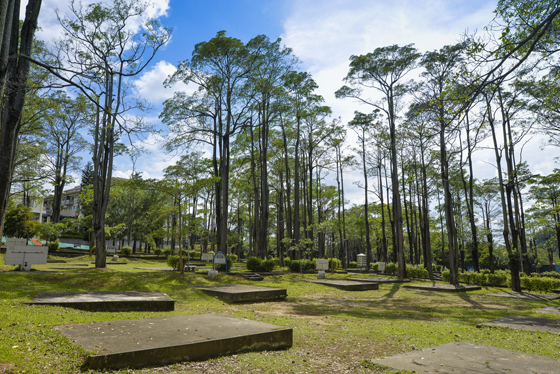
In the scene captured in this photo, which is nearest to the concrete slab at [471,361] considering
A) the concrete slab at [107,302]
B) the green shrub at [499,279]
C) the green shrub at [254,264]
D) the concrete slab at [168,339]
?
the concrete slab at [168,339]

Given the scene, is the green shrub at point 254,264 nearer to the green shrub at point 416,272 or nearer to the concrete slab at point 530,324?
the green shrub at point 416,272

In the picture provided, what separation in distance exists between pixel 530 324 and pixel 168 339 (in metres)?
7.41

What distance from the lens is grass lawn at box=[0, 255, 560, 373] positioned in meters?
4.15

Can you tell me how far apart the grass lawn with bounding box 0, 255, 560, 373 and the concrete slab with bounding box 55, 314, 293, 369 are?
13 centimetres

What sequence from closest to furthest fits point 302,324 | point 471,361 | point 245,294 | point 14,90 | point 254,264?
point 471,361 → point 14,90 → point 302,324 → point 245,294 → point 254,264

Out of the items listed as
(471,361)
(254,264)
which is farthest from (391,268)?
(471,361)

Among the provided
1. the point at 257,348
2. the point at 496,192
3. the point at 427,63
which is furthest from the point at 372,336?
the point at 496,192

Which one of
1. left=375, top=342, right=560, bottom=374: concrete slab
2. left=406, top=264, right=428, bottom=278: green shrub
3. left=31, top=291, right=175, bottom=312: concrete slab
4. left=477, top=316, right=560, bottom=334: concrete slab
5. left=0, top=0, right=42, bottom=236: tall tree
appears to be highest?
left=0, top=0, right=42, bottom=236: tall tree

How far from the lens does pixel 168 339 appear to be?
4.54 metres

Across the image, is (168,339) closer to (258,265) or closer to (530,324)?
(530,324)

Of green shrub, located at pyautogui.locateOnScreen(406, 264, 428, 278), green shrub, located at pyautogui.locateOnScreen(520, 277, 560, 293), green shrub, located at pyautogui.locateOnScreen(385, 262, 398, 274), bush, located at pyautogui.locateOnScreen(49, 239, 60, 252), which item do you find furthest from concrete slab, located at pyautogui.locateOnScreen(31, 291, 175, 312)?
bush, located at pyautogui.locateOnScreen(49, 239, 60, 252)

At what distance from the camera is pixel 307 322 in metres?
8.15

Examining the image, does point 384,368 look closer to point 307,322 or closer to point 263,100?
point 307,322

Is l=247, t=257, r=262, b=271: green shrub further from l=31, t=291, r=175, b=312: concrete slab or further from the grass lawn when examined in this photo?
l=31, t=291, r=175, b=312: concrete slab
